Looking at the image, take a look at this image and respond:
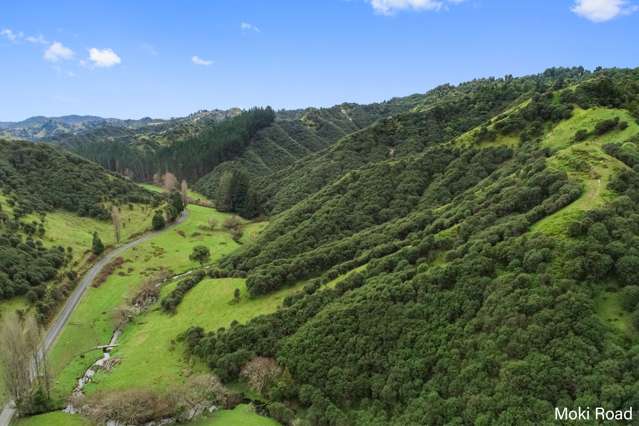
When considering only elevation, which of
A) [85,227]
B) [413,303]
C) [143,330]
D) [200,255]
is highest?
[85,227]

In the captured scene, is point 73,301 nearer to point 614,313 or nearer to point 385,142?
point 614,313

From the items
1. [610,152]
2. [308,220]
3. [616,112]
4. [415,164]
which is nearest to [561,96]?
[616,112]

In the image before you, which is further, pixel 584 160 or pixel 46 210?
pixel 46 210

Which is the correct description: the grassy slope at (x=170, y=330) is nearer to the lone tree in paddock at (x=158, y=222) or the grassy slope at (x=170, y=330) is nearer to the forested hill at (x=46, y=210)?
the forested hill at (x=46, y=210)

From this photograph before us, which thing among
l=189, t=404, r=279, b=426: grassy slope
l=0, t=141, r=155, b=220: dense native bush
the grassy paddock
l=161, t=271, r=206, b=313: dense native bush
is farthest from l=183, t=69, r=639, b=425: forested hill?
l=0, t=141, r=155, b=220: dense native bush

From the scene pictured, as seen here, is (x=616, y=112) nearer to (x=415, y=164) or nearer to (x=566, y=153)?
(x=566, y=153)

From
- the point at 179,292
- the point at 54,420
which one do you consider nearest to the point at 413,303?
the point at 54,420
